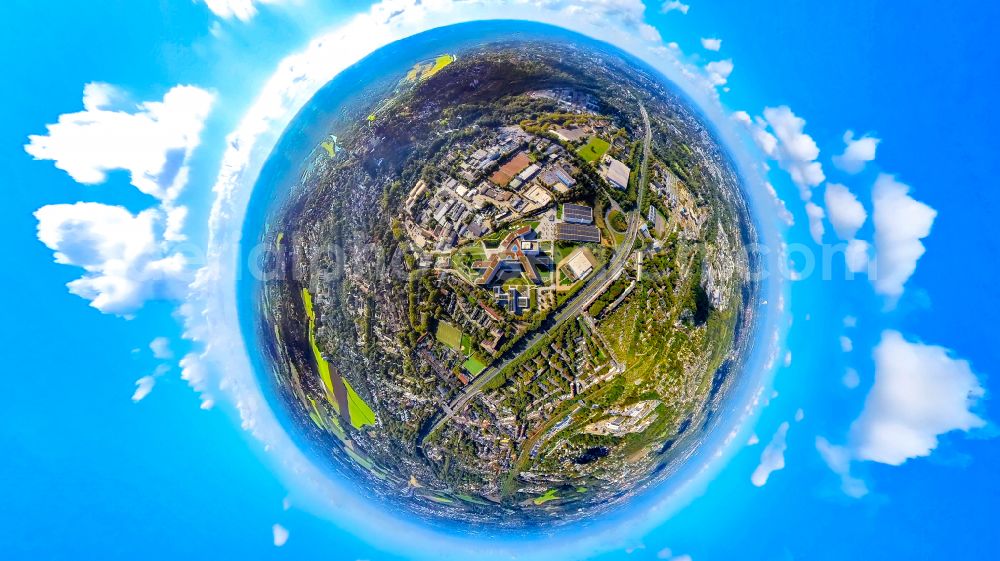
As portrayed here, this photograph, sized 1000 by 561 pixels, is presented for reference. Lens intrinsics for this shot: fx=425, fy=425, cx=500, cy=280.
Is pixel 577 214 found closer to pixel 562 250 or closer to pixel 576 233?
pixel 576 233

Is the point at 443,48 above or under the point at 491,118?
above

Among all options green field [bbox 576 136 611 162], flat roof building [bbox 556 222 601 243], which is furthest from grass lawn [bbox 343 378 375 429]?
green field [bbox 576 136 611 162]

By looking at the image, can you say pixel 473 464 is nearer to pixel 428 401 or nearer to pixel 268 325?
pixel 428 401

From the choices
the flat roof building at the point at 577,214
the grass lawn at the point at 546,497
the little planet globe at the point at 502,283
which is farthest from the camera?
the grass lawn at the point at 546,497

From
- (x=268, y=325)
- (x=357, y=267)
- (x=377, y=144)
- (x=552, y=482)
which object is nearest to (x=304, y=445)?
(x=268, y=325)

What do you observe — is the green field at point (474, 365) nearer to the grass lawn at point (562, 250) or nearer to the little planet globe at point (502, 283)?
the little planet globe at point (502, 283)

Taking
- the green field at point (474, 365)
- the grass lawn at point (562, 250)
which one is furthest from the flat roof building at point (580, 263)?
the green field at point (474, 365)
